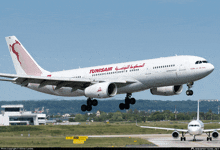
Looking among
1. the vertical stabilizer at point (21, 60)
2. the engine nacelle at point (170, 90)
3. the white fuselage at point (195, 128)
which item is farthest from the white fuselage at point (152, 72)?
the white fuselage at point (195, 128)

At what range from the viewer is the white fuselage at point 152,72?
1912 inches

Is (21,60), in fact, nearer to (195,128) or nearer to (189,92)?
(189,92)

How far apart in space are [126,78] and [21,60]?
23365mm

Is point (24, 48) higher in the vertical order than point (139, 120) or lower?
higher

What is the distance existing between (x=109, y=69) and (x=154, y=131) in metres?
67.0

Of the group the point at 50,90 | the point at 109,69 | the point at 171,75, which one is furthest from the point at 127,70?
the point at 50,90

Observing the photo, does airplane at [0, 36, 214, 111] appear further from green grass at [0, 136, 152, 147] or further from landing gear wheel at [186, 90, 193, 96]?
green grass at [0, 136, 152, 147]

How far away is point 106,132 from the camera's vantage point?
119 metres

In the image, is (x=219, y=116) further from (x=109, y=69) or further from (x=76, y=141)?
(x=109, y=69)

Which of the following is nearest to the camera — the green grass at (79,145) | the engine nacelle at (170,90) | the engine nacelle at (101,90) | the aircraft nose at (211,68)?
the aircraft nose at (211,68)

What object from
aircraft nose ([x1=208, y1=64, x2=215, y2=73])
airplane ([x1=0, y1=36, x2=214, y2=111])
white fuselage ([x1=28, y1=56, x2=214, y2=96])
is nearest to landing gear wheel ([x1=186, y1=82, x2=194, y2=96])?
airplane ([x1=0, y1=36, x2=214, y2=111])

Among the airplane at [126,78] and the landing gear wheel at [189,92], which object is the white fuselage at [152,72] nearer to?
the airplane at [126,78]

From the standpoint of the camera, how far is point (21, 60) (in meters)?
67.4

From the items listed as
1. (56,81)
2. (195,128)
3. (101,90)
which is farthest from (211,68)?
(195,128)
